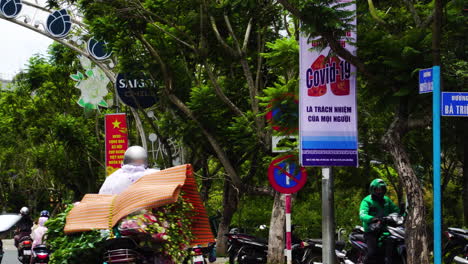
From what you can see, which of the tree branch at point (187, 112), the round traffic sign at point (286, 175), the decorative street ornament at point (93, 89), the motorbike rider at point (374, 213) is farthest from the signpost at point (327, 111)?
the decorative street ornament at point (93, 89)

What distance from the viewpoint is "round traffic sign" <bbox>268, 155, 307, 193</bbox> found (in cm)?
1264

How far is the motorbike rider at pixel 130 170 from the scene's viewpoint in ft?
23.8

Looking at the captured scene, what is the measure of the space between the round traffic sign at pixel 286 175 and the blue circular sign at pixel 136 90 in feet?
29.8

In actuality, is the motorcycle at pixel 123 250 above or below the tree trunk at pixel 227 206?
above

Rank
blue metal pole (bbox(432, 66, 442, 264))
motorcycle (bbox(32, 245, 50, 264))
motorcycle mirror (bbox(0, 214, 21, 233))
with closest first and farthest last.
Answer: motorcycle mirror (bbox(0, 214, 21, 233)), blue metal pole (bbox(432, 66, 442, 264)), motorcycle (bbox(32, 245, 50, 264))

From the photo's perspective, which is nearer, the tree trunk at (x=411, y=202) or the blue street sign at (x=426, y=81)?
the blue street sign at (x=426, y=81)

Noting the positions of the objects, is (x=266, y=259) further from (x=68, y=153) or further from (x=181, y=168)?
(x=68, y=153)

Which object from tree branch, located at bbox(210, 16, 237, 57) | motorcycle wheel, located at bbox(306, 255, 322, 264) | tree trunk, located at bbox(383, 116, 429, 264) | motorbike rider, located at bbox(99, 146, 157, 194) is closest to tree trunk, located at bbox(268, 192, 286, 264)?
motorcycle wheel, located at bbox(306, 255, 322, 264)

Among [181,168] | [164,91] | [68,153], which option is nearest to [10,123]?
[68,153]

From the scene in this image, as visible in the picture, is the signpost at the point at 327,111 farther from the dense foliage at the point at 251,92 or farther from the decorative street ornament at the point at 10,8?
the decorative street ornament at the point at 10,8

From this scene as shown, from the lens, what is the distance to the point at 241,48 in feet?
64.3

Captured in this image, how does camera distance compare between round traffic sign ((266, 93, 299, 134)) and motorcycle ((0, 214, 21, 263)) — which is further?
round traffic sign ((266, 93, 299, 134))

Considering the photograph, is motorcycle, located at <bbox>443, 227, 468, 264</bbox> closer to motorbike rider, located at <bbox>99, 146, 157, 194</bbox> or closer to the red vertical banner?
motorbike rider, located at <bbox>99, 146, 157, 194</bbox>

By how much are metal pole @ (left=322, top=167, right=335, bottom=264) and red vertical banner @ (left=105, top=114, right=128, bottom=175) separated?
15497 mm
